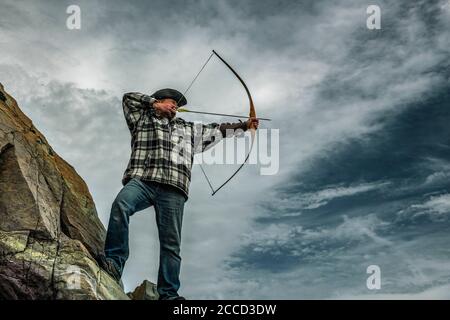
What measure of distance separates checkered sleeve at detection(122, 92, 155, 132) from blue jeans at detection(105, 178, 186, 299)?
103 cm

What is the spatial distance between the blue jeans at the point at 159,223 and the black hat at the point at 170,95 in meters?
1.47

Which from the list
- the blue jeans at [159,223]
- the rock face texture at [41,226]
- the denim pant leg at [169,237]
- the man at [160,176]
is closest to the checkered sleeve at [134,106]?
the man at [160,176]

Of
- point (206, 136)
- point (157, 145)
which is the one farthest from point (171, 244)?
point (206, 136)

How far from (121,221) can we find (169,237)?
66 cm

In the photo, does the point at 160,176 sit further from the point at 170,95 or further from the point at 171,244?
the point at 170,95

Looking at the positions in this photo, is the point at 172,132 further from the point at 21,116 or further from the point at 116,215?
the point at 21,116

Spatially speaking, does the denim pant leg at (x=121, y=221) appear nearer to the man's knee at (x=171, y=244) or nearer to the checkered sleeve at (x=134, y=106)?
the man's knee at (x=171, y=244)

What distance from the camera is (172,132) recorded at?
7035mm

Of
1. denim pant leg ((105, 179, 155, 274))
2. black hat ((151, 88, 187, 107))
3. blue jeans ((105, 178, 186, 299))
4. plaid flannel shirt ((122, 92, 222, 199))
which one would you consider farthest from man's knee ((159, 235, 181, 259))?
black hat ((151, 88, 187, 107))

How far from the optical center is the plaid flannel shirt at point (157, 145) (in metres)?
6.62

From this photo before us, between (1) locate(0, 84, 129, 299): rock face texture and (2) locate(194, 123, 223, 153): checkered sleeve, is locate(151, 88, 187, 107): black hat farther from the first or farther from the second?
(1) locate(0, 84, 129, 299): rock face texture

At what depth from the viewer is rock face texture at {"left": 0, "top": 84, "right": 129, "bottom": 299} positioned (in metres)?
5.51

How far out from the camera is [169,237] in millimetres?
6355
